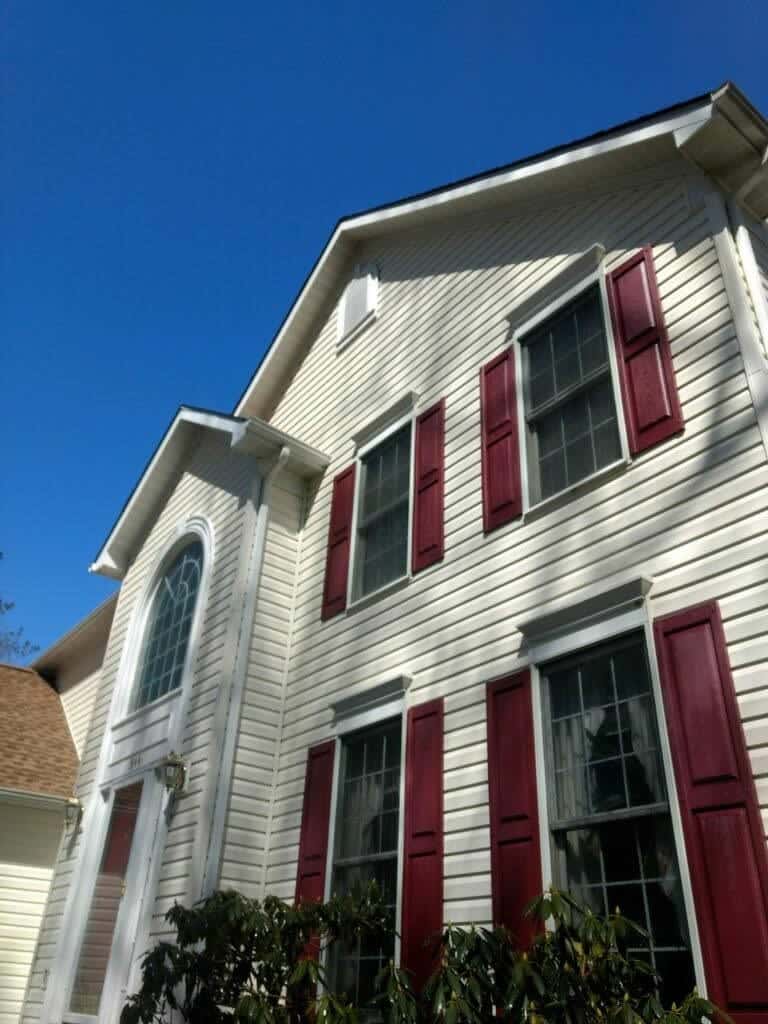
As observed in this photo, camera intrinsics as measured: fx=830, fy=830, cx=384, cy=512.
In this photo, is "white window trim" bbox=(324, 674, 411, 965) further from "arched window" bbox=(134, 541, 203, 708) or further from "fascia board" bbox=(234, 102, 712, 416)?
"fascia board" bbox=(234, 102, 712, 416)

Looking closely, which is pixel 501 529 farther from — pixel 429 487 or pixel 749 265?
pixel 749 265

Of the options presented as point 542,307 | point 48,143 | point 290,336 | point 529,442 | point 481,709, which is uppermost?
point 48,143

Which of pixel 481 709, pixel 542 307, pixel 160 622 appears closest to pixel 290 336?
pixel 160 622

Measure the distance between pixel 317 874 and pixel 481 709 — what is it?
6.73 ft

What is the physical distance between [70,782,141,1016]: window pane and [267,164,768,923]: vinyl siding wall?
9.54 ft

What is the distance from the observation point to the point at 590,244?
659 centimetres

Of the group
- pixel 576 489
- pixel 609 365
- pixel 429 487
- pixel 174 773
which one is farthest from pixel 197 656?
pixel 609 365

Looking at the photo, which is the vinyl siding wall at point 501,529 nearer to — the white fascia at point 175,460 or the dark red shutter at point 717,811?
the dark red shutter at point 717,811

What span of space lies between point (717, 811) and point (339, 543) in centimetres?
485

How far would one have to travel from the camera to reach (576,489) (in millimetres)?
5609

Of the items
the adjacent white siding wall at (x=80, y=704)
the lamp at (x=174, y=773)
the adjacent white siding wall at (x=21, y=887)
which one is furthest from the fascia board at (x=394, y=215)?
the adjacent white siding wall at (x=21, y=887)

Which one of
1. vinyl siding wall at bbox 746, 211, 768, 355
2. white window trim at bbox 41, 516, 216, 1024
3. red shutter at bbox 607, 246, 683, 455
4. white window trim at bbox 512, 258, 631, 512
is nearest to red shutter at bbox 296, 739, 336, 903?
white window trim at bbox 41, 516, 216, 1024

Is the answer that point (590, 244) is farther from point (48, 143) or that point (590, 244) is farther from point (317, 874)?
point (48, 143)

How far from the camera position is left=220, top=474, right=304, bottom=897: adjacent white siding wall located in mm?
7027
